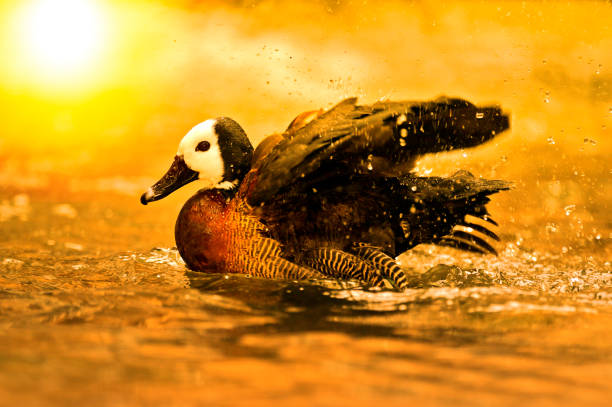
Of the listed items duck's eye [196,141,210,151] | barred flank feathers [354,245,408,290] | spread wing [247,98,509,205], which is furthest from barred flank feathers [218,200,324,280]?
duck's eye [196,141,210,151]

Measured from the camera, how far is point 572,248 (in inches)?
262

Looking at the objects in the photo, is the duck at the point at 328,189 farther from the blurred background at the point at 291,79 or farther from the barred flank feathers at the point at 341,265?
the blurred background at the point at 291,79

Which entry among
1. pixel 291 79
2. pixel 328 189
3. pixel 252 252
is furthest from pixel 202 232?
pixel 291 79

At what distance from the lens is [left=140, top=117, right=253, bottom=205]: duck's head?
497 centimetres

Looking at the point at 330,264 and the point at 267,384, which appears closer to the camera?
the point at 267,384

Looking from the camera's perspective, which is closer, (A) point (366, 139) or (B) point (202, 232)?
(A) point (366, 139)

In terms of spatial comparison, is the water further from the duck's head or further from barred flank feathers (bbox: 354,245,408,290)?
the duck's head

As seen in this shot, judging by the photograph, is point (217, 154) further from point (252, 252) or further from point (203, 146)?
point (252, 252)

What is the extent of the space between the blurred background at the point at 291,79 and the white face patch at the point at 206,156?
3.55 meters

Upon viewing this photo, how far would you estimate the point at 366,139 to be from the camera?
176 inches

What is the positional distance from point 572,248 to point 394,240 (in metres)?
2.18

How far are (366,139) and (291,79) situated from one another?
21.7ft

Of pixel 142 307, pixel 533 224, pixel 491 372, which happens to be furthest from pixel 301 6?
pixel 491 372

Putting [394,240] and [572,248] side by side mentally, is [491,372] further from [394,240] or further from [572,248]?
[572,248]
